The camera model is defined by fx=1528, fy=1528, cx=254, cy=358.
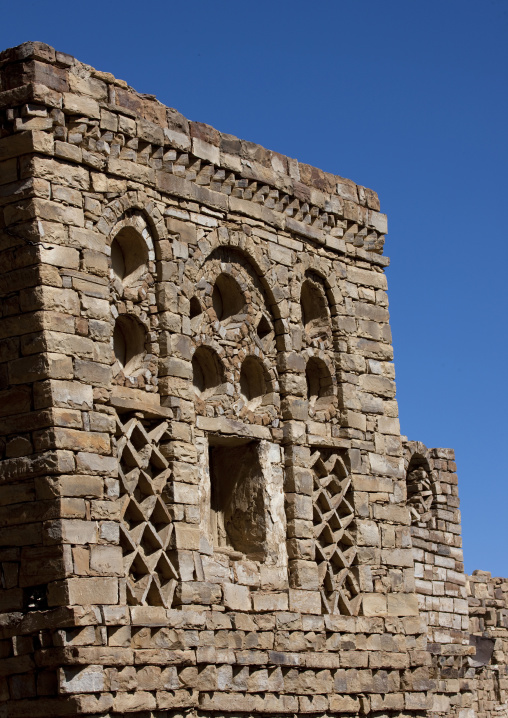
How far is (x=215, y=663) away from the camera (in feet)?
44.4

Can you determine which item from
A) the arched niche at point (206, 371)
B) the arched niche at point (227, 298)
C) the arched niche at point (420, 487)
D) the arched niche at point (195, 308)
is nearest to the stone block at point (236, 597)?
the arched niche at point (206, 371)

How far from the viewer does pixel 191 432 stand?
46.0 ft

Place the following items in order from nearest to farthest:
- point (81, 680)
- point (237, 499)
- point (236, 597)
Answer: point (81, 680), point (236, 597), point (237, 499)

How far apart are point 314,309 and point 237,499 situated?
249cm

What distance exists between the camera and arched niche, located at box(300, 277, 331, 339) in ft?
53.3

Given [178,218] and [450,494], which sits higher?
[178,218]

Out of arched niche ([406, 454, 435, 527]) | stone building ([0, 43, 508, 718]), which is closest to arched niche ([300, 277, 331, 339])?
stone building ([0, 43, 508, 718])

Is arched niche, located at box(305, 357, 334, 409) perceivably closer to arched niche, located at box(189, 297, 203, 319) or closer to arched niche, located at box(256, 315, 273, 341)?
arched niche, located at box(256, 315, 273, 341)

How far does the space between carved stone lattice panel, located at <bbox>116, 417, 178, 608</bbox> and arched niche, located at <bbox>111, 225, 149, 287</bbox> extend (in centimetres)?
139

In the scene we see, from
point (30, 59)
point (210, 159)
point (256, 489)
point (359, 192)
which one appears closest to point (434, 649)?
point (256, 489)

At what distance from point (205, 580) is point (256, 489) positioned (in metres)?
1.39

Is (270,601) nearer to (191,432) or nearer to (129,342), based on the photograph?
(191,432)

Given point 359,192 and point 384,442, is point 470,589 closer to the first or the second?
point 384,442

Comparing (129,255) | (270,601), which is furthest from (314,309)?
(270,601)
